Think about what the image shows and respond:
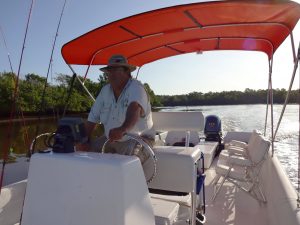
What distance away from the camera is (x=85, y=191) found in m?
1.32

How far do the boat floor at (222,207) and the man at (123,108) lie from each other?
0.74 metres

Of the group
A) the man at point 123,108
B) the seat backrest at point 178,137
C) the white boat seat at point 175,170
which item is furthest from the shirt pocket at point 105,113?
the seat backrest at point 178,137

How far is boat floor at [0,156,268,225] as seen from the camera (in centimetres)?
246

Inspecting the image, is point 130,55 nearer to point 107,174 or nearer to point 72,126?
point 72,126

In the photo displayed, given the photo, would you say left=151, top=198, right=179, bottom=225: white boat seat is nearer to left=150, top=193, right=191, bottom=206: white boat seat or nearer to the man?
left=150, top=193, right=191, bottom=206: white boat seat

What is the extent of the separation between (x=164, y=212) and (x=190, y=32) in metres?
2.18

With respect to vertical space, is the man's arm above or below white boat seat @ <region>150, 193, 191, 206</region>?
above

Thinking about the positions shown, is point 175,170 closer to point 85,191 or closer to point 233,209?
point 85,191

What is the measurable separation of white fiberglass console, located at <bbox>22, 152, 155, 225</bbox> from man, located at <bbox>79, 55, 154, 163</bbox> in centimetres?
74

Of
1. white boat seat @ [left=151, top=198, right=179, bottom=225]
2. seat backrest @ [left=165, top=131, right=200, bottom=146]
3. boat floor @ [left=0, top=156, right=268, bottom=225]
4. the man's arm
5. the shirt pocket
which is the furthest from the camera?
seat backrest @ [left=165, top=131, right=200, bottom=146]

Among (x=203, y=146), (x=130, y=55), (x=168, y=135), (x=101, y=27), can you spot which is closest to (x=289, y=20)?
(x=101, y=27)

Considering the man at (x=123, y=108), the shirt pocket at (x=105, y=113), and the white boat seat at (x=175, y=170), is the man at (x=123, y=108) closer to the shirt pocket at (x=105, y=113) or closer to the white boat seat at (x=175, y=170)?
the shirt pocket at (x=105, y=113)

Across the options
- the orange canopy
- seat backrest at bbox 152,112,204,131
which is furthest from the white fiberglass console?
seat backrest at bbox 152,112,204,131

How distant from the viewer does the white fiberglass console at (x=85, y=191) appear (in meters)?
1.27
